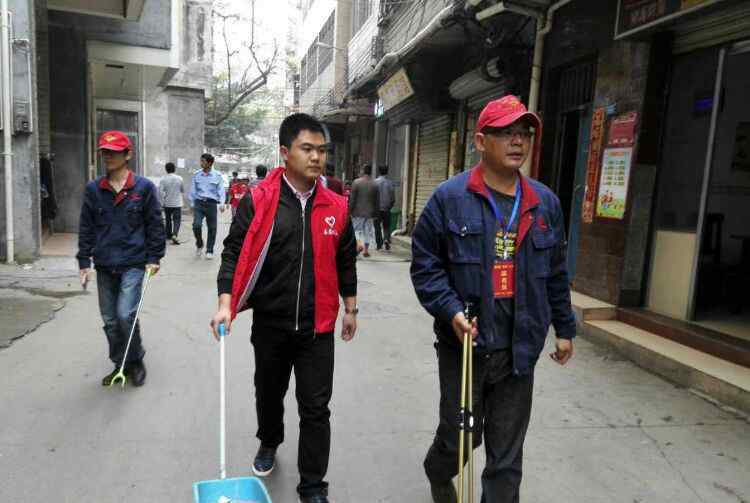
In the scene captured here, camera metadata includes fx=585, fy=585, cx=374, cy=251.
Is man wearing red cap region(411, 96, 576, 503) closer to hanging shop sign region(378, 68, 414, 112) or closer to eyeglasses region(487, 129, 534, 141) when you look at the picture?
eyeglasses region(487, 129, 534, 141)

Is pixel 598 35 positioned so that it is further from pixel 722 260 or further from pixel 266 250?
pixel 266 250

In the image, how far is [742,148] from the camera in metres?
6.27

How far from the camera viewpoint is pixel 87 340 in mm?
5441

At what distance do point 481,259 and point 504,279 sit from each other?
0.43ft

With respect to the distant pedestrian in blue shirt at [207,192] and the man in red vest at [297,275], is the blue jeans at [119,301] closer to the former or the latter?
the man in red vest at [297,275]

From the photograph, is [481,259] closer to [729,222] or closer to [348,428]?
[348,428]

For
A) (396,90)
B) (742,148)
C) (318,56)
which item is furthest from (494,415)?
(318,56)

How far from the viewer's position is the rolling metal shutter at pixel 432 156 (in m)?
12.6

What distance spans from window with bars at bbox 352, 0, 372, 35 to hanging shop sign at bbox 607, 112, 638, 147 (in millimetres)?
12448

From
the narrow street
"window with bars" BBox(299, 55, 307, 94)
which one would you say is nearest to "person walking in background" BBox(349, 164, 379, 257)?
the narrow street

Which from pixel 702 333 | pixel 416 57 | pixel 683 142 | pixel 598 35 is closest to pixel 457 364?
pixel 702 333

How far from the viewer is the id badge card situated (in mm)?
2402

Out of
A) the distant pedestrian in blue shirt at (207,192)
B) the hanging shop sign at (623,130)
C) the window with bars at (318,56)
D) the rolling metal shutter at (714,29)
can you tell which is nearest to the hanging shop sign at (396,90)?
the distant pedestrian in blue shirt at (207,192)

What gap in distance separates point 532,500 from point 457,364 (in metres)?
1.03
